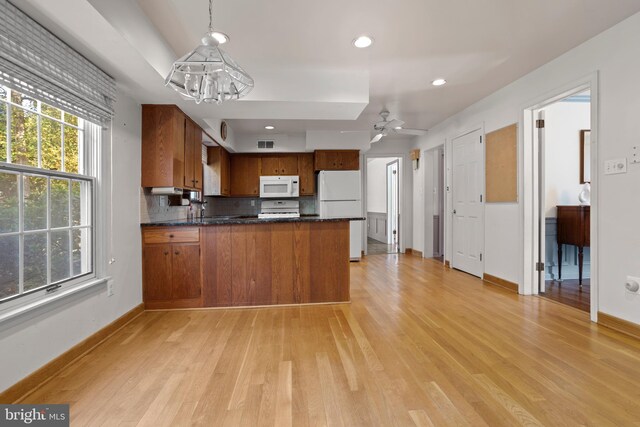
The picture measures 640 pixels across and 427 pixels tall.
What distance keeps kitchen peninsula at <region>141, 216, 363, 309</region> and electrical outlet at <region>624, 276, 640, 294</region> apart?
227 cm

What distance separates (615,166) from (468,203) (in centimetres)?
208

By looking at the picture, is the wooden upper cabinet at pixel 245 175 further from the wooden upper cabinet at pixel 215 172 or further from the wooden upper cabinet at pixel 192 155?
the wooden upper cabinet at pixel 192 155

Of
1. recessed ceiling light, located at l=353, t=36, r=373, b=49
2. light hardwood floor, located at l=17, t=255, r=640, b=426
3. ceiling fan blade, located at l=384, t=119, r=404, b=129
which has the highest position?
recessed ceiling light, located at l=353, t=36, r=373, b=49

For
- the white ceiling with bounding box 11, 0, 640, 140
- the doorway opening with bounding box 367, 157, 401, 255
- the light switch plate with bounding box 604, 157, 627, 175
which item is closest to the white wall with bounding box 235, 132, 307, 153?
the white ceiling with bounding box 11, 0, 640, 140

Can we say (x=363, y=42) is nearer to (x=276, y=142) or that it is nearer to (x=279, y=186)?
(x=276, y=142)

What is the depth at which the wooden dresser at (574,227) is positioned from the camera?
345 cm

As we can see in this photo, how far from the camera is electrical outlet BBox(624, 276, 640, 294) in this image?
2.29 meters

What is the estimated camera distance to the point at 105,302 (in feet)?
8.00

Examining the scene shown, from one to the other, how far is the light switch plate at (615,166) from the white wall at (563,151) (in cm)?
150

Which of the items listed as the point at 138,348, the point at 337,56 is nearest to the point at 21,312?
the point at 138,348

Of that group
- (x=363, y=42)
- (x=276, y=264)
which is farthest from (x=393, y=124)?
(x=276, y=264)

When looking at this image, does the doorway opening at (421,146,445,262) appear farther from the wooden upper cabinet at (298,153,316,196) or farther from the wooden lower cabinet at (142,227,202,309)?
the wooden lower cabinet at (142,227,202,309)

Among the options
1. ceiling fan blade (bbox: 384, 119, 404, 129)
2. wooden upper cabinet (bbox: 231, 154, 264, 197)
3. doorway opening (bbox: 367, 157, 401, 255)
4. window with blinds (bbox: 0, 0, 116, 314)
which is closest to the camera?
window with blinds (bbox: 0, 0, 116, 314)

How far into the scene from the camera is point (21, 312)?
164 cm
